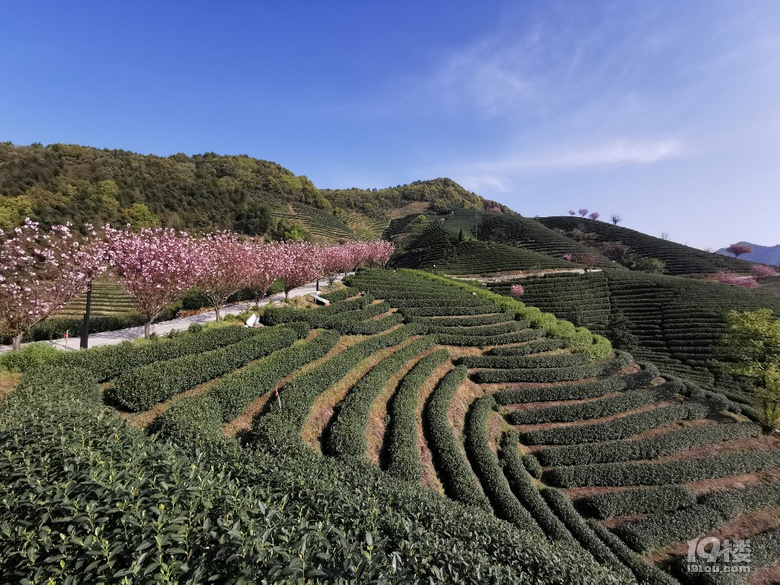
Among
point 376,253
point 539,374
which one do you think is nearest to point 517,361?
point 539,374

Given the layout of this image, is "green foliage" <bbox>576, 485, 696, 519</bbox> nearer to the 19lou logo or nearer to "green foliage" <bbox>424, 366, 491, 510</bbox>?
the 19lou logo

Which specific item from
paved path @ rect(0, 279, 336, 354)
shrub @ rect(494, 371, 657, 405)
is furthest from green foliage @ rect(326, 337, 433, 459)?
paved path @ rect(0, 279, 336, 354)

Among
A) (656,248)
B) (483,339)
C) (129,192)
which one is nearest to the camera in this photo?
(483,339)

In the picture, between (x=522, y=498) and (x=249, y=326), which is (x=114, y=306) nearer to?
(x=249, y=326)

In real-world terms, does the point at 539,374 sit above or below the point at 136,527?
below

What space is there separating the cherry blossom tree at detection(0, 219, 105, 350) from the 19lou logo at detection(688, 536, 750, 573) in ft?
87.1

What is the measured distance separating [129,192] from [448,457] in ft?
228

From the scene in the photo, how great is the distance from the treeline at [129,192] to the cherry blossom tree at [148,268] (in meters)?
34.3

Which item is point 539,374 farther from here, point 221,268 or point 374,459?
point 221,268

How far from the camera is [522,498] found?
1402 centimetres

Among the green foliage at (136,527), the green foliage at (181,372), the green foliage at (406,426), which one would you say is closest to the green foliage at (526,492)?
the green foliage at (406,426)

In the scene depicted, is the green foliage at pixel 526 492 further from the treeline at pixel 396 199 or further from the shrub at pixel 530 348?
the treeline at pixel 396 199

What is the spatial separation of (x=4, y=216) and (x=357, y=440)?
48965 mm

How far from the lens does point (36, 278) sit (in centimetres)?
1485
